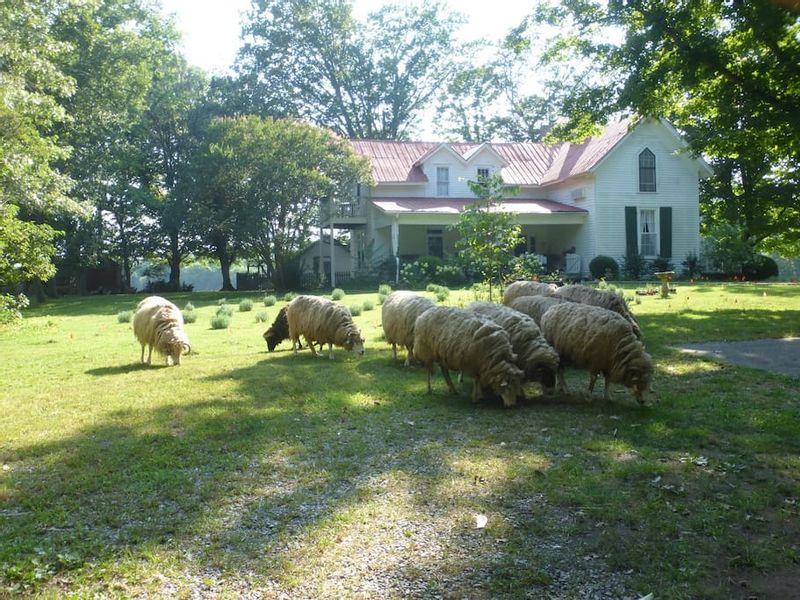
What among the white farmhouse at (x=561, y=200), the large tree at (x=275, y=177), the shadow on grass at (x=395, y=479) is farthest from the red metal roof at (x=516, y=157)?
the shadow on grass at (x=395, y=479)

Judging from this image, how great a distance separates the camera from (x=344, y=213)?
34594 millimetres

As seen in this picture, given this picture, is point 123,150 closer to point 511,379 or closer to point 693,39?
point 693,39

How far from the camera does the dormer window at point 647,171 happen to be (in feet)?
107

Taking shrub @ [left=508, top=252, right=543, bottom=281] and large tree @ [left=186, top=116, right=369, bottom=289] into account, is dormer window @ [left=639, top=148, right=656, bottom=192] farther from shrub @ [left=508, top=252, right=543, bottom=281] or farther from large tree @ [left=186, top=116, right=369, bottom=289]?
shrub @ [left=508, top=252, right=543, bottom=281]

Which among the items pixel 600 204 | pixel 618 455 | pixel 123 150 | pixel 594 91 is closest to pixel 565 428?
pixel 618 455

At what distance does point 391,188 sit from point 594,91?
18.9m

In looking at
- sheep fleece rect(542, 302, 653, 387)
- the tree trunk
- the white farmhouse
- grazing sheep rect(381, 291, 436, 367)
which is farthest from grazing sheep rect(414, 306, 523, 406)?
the tree trunk

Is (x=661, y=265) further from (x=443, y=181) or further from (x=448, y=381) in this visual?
(x=448, y=381)

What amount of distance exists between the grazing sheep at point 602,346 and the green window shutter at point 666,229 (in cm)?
2723

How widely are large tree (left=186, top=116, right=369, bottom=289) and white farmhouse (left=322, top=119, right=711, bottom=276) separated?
163cm

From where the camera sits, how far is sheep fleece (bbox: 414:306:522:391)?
24.3ft

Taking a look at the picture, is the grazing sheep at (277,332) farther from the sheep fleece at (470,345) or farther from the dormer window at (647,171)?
the dormer window at (647,171)

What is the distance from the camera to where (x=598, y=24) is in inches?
691

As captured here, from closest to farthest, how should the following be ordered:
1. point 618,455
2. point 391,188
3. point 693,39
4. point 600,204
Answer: point 618,455, point 693,39, point 600,204, point 391,188
